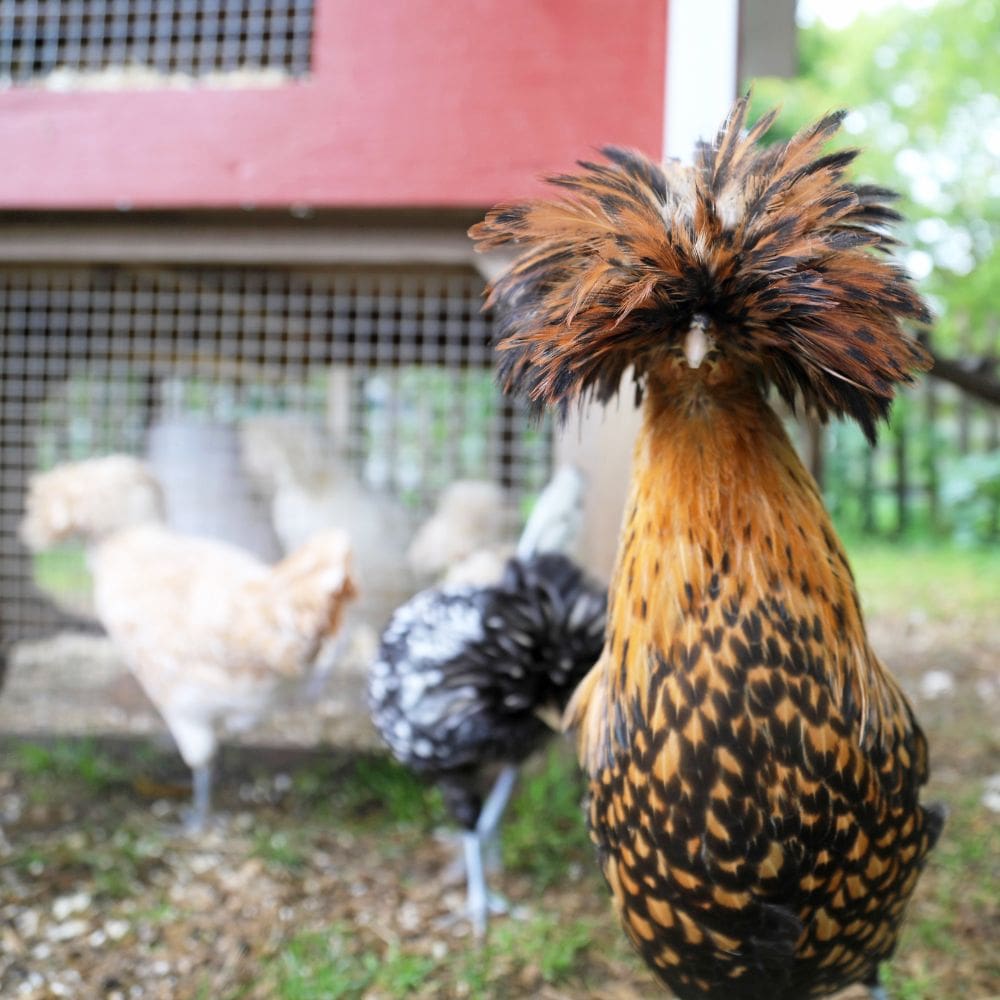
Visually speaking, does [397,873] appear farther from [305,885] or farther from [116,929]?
[116,929]

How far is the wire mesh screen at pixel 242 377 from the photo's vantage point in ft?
11.0

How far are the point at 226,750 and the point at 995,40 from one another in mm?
10682

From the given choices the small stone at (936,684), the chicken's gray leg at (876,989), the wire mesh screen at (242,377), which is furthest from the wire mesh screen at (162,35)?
the small stone at (936,684)

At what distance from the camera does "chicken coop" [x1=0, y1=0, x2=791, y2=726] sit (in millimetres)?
2482

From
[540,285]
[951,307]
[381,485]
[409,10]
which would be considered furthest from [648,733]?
[951,307]

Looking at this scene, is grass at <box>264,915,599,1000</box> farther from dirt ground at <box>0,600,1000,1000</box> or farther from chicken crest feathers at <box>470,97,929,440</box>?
chicken crest feathers at <box>470,97,929,440</box>

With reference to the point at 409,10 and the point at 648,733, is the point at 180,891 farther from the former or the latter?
the point at 409,10

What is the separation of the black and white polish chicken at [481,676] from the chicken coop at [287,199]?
387 millimetres

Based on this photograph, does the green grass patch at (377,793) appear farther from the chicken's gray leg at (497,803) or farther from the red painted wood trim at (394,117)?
the red painted wood trim at (394,117)

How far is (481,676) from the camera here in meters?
2.28

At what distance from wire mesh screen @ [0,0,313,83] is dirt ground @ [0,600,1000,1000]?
2.54m

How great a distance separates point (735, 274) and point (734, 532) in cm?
37

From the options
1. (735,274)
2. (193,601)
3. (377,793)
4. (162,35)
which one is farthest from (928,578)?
(735,274)

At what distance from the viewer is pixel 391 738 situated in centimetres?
239
